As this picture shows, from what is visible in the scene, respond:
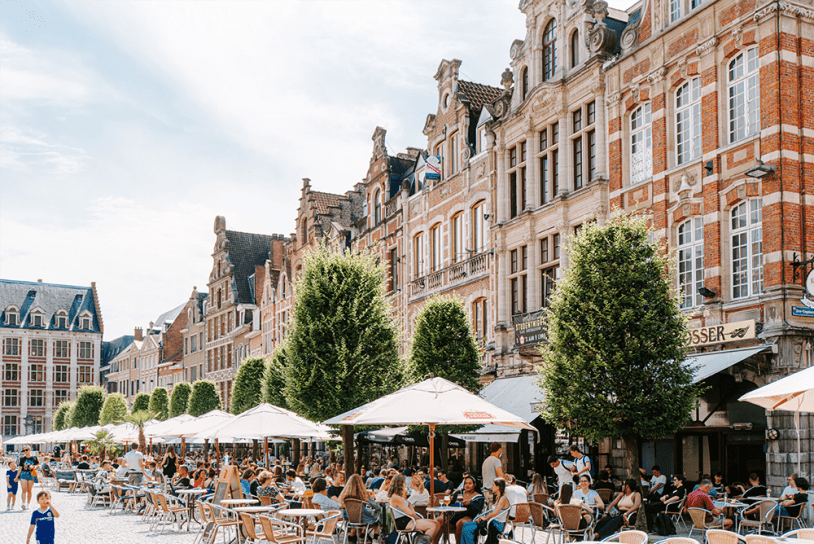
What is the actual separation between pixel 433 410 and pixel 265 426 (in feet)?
22.3

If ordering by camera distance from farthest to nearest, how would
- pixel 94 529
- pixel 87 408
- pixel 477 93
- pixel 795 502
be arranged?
1. pixel 87 408
2. pixel 477 93
3. pixel 94 529
4. pixel 795 502

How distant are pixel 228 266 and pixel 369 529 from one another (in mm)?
47447

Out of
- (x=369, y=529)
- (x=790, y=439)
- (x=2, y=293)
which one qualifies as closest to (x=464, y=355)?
(x=790, y=439)

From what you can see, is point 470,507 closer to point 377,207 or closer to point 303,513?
point 303,513

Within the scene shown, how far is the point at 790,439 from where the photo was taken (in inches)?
647

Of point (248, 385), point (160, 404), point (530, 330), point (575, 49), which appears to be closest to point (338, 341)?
point (530, 330)

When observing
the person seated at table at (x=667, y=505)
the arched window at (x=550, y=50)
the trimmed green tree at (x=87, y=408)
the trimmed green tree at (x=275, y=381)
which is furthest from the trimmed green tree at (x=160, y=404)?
the person seated at table at (x=667, y=505)

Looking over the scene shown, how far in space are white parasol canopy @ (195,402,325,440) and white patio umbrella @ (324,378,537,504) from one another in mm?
4849

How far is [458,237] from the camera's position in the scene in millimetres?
29531

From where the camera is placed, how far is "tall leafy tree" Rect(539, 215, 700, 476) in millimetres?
15781

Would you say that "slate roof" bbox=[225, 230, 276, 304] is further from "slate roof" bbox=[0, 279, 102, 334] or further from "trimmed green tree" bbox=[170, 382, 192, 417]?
"slate roof" bbox=[0, 279, 102, 334]

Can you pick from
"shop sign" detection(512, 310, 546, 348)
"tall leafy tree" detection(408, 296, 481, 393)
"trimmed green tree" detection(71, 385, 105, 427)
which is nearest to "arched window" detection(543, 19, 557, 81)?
"shop sign" detection(512, 310, 546, 348)

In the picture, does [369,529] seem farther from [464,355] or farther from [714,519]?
[464,355]

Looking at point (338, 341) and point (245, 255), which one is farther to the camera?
point (245, 255)
